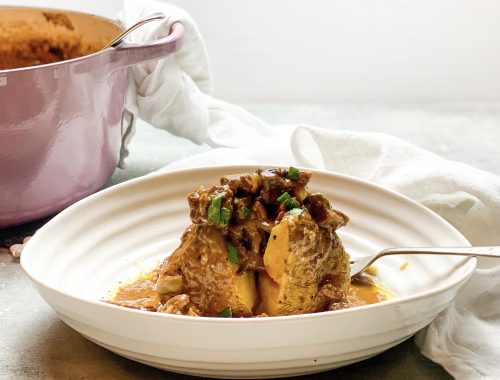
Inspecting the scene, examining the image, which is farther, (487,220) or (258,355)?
(487,220)

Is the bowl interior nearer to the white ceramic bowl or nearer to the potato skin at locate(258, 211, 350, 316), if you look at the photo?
the white ceramic bowl

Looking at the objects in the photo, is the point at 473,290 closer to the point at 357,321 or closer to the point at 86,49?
the point at 357,321

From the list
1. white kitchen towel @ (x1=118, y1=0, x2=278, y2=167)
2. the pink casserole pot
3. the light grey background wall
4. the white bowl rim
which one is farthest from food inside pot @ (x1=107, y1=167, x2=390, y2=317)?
the light grey background wall

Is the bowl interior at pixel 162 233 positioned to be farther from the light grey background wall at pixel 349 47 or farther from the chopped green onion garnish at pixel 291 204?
the light grey background wall at pixel 349 47

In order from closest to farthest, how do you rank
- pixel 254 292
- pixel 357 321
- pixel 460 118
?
pixel 357 321
pixel 254 292
pixel 460 118

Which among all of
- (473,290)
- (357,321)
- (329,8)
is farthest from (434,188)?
(329,8)

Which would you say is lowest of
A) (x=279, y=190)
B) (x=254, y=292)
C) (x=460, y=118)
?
(x=460, y=118)

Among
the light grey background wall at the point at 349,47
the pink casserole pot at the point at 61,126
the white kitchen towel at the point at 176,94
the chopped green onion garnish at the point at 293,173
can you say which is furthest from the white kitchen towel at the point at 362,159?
the light grey background wall at the point at 349,47
